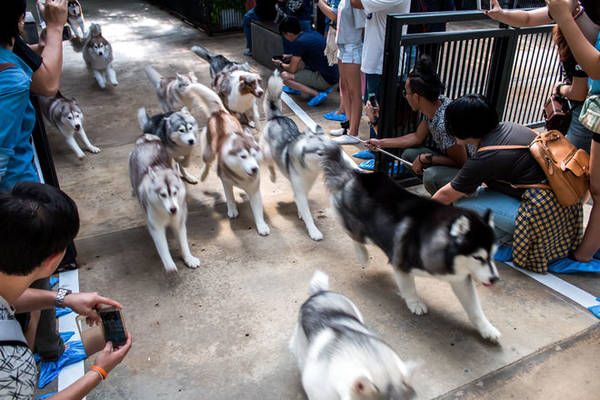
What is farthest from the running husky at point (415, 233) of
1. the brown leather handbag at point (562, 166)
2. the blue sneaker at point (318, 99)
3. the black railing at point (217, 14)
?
the black railing at point (217, 14)

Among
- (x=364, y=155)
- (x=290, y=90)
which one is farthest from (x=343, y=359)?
(x=290, y=90)

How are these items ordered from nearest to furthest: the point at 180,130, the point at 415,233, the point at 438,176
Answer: the point at 415,233, the point at 438,176, the point at 180,130

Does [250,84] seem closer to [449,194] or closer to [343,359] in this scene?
[449,194]

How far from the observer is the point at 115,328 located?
1925 mm

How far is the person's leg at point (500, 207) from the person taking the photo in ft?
11.3

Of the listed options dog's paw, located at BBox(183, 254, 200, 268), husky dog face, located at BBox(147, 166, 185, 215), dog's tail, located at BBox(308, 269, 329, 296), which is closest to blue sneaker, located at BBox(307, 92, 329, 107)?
husky dog face, located at BBox(147, 166, 185, 215)

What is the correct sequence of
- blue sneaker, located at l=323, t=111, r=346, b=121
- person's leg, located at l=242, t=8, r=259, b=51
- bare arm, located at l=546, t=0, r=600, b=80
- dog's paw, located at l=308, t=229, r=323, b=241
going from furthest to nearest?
person's leg, located at l=242, t=8, r=259, b=51, blue sneaker, located at l=323, t=111, r=346, b=121, dog's paw, located at l=308, t=229, r=323, b=241, bare arm, located at l=546, t=0, r=600, b=80

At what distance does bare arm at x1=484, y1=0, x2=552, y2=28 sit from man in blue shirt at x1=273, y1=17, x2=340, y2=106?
11.4 feet

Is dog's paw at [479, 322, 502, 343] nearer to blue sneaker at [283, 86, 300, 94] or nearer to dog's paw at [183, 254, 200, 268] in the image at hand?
dog's paw at [183, 254, 200, 268]

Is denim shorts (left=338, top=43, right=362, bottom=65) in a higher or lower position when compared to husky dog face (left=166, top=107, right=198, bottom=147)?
higher

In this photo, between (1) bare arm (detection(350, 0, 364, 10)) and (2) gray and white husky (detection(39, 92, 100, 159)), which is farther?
(2) gray and white husky (detection(39, 92, 100, 159))

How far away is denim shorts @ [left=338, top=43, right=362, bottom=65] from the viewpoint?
5453mm

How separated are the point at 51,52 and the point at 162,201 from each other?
1271 millimetres

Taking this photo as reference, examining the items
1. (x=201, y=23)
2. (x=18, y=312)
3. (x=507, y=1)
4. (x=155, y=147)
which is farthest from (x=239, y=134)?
(x=507, y=1)
